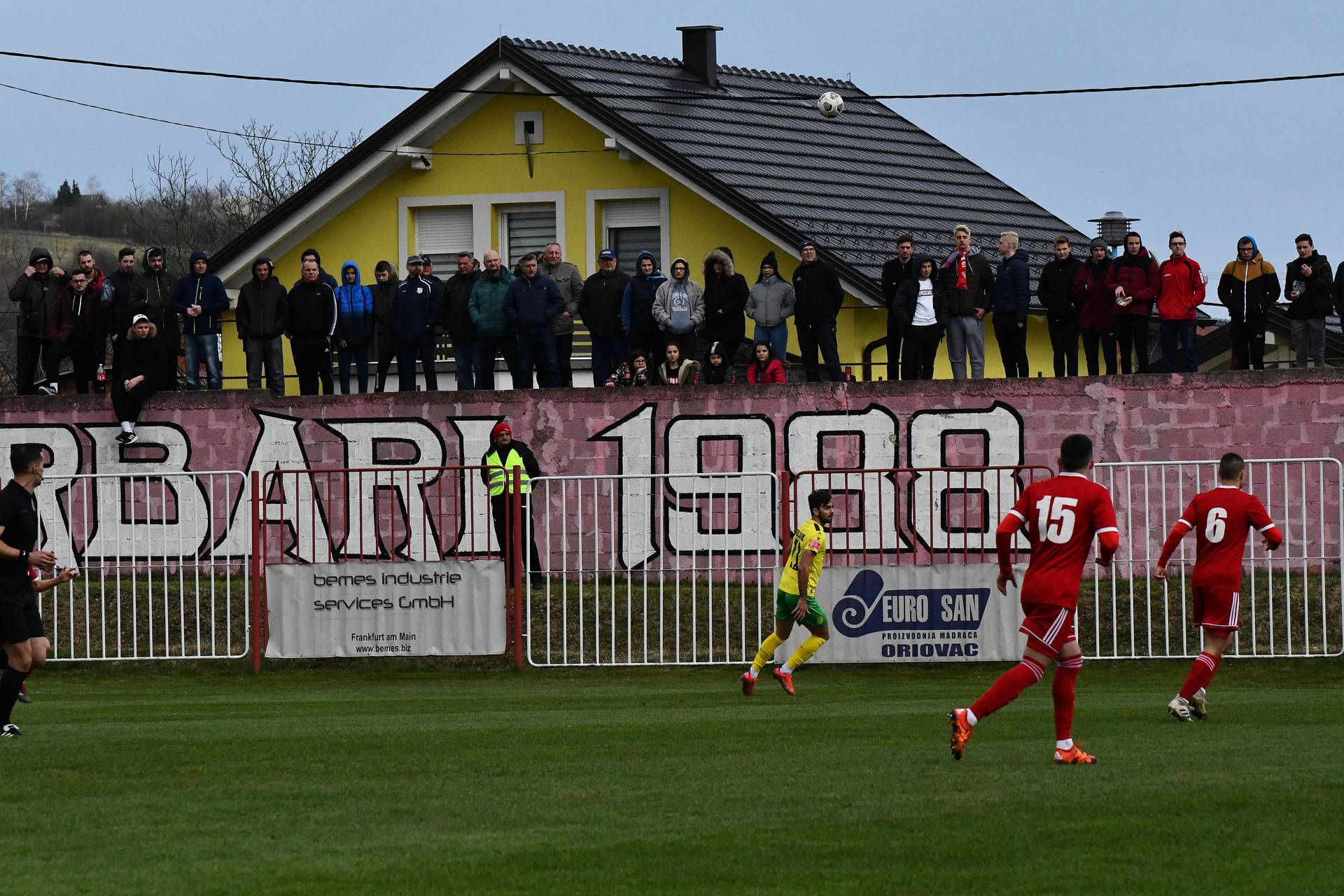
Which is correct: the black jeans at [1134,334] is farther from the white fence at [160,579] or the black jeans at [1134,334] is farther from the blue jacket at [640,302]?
the white fence at [160,579]

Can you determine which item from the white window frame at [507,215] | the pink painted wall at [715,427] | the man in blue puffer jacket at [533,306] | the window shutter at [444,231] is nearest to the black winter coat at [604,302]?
the man in blue puffer jacket at [533,306]

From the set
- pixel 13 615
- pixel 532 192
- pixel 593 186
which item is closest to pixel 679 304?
pixel 593 186

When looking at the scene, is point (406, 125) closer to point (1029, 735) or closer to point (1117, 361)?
point (1117, 361)

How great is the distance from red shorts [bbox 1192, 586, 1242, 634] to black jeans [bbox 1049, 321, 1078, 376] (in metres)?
7.75

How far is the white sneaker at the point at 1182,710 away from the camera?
13102 mm

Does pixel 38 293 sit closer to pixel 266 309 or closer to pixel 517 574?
pixel 266 309

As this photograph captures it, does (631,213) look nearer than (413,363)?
No

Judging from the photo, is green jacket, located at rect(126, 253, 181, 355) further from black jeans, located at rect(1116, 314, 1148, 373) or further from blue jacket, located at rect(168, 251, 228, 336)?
black jeans, located at rect(1116, 314, 1148, 373)

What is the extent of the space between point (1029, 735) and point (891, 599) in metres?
5.60

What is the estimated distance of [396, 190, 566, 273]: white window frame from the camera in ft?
101

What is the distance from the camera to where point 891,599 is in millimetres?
17938

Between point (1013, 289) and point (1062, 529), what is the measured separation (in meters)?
10.4

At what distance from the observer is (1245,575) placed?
19.2m

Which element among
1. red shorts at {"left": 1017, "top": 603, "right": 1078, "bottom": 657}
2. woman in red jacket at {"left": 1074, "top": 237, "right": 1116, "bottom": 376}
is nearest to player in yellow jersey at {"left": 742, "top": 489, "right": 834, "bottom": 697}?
red shorts at {"left": 1017, "top": 603, "right": 1078, "bottom": 657}
